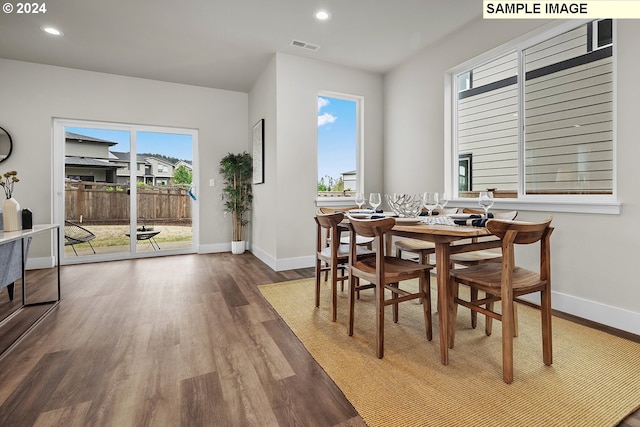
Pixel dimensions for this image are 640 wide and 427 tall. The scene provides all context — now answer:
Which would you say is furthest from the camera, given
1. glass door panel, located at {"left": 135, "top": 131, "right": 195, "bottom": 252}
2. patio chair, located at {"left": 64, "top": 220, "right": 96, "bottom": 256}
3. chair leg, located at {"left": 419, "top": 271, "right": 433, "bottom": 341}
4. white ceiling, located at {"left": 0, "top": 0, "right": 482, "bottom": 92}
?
glass door panel, located at {"left": 135, "top": 131, "right": 195, "bottom": 252}

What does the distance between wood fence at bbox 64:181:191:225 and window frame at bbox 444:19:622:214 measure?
163 inches

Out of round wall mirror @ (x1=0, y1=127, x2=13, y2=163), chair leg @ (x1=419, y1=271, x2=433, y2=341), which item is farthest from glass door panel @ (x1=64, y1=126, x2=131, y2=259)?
chair leg @ (x1=419, y1=271, x2=433, y2=341)

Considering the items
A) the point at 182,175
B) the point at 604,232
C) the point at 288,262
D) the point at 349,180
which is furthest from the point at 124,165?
the point at 604,232

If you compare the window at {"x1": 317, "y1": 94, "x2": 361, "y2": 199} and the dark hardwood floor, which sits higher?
the window at {"x1": 317, "y1": 94, "x2": 361, "y2": 199}

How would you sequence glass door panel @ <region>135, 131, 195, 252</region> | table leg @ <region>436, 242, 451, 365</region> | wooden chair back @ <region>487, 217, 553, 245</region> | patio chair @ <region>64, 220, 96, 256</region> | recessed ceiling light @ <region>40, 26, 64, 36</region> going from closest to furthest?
1. wooden chair back @ <region>487, 217, 553, 245</region>
2. table leg @ <region>436, 242, 451, 365</region>
3. recessed ceiling light @ <region>40, 26, 64, 36</region>
4. patio chair @ <region>64, 220, 96, 256</region>
5. glass door panel @ <region>135, 131, 195, 252</region>

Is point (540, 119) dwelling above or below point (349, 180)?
above

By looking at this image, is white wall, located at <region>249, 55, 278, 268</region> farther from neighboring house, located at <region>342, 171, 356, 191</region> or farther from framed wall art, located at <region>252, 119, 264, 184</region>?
neighboring house, located at <region>342, 171, 356, 191</region>

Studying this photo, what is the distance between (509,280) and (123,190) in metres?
5.23

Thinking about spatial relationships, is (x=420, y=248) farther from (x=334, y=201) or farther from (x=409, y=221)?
(x=334, y=201)

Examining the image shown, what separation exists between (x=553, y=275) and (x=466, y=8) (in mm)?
2619

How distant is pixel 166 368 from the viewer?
5.58 ft

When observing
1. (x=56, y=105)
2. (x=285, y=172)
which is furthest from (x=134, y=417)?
(x=56, y=105)

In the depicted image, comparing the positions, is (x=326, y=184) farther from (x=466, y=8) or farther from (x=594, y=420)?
(x=594, y=420)

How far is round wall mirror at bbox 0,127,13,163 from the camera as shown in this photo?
3.97 metres
